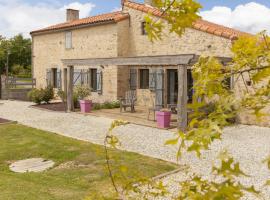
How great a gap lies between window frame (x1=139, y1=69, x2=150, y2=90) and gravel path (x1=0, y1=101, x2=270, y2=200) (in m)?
4.19

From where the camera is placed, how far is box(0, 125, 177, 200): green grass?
577 centimetres

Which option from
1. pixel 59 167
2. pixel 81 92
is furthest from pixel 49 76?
pixel 59 167

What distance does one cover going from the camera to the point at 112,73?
18.4m

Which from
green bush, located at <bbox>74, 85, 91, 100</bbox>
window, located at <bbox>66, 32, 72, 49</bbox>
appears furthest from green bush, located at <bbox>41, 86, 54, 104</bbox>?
window, located at <bbox>66, 32, 72, 49</bbox>

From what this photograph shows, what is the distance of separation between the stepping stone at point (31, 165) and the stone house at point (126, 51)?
6.05 m

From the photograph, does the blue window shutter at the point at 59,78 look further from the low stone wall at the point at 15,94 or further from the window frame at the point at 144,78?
the window frame at the point at 144,78

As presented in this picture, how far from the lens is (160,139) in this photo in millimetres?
10625

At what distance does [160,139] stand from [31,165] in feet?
13.9

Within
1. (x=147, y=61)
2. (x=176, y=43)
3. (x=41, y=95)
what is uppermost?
(x=176, y=43)

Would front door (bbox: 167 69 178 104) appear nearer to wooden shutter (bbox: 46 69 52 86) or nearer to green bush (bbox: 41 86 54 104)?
green bush (bbox: 41 86 54 104)

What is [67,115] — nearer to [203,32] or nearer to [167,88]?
[167,88]

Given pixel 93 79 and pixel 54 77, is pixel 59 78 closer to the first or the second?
pixel 54 77

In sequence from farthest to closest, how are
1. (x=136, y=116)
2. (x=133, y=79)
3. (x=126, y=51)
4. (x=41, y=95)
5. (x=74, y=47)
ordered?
(x=74, y=47)
(x=126, y=51)
(x=41, y=95)
(x=133, y=79)
(x=136, y=116)

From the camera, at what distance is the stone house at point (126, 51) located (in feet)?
48.8
